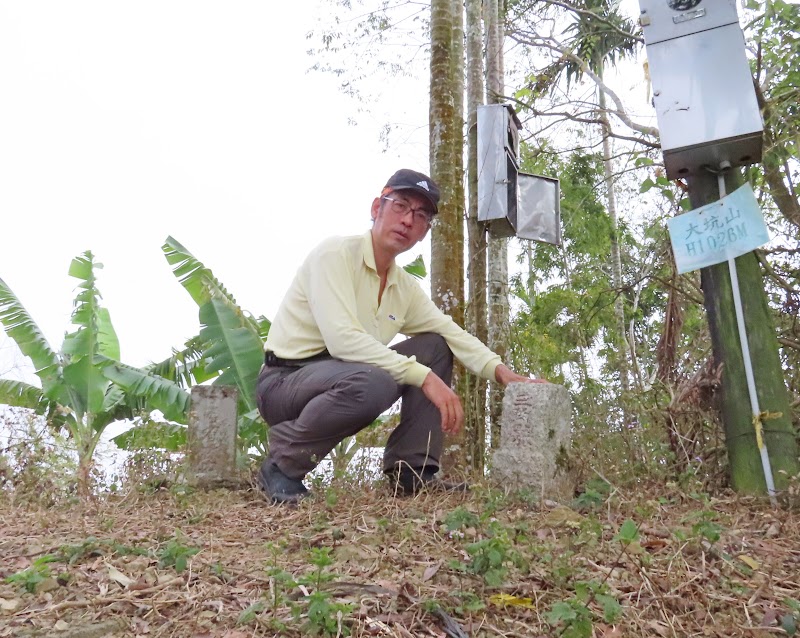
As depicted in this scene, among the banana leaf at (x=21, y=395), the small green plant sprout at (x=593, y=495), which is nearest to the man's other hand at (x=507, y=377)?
the small green plant sprout at (x=593, y=495)

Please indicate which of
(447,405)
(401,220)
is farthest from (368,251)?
(447,405)

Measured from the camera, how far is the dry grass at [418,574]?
6.79ft

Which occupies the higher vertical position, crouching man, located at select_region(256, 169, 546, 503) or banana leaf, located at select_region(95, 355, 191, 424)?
banana leaf, located at select_region(95, 355, 191, 424)

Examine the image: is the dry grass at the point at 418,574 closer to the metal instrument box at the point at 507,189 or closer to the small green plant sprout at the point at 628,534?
the small green plant sprout at the point at 628,534

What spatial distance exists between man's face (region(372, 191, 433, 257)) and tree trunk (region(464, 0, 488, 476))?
168cm

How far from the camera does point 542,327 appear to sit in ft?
35.6

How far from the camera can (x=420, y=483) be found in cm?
388

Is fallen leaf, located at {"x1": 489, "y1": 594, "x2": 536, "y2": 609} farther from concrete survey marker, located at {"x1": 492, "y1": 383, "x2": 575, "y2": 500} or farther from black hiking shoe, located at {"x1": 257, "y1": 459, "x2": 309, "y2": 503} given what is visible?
black hiking shoe, located at {"x1": 257, "y1": 459, "x2": 309, "y2": 503}

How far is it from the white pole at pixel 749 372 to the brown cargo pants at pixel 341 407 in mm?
1497

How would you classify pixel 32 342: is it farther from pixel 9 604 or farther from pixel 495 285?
pixel 9 604

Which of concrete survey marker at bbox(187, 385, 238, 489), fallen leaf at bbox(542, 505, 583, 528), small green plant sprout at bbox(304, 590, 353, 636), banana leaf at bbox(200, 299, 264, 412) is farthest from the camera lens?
banana leaf at bbox(200, 299, 264, 412)

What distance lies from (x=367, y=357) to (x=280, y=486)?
2.80ft

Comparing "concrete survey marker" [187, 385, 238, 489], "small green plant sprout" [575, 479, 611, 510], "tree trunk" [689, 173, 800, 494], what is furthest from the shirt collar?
"tree trunk" [689, 173, 800, 494]

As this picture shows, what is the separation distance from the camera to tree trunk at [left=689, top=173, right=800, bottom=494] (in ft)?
11.6
